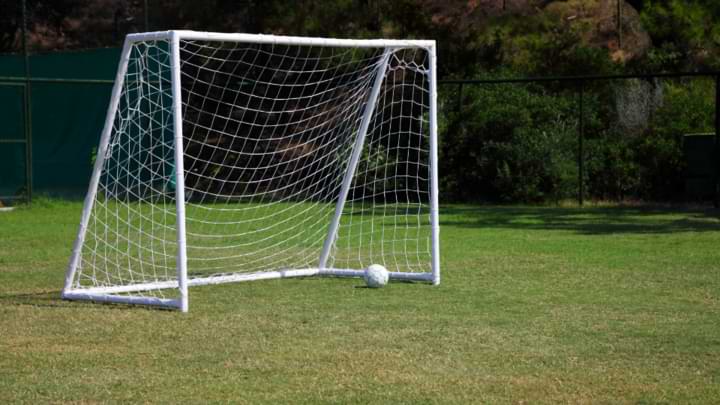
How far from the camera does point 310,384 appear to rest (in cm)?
555

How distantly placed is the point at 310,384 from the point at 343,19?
18.5 meters

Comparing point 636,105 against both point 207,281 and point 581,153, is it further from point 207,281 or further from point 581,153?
point 207,281

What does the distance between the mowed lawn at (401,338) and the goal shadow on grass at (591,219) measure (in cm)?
300

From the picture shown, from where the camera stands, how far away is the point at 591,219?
15.9m

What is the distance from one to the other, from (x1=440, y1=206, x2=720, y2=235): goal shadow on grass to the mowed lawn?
3.00 m

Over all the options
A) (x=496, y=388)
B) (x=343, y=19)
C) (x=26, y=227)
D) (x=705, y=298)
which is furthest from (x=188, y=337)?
(x=343, y=19)

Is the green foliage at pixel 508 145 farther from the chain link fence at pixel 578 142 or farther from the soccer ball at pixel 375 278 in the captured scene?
the soccer ball at pixel 375 278

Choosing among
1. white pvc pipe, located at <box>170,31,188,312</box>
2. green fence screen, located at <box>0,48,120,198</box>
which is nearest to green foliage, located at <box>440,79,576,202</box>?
green fence screen, located at <box>0,48,120,198</box>

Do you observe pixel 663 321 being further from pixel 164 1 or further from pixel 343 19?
pixel 164 1

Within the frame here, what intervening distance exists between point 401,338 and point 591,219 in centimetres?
955

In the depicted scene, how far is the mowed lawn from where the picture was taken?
17.9 feet

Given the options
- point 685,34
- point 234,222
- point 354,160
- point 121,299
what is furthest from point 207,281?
point 685,34

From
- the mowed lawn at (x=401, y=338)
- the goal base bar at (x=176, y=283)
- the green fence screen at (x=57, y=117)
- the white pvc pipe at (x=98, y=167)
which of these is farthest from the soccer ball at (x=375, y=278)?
the green fence screen at (x=57, y=117)

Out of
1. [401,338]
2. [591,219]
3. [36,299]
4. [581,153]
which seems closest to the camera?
[401,338]
